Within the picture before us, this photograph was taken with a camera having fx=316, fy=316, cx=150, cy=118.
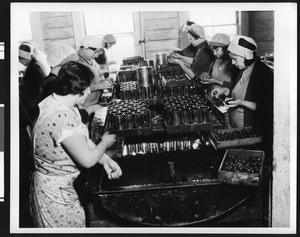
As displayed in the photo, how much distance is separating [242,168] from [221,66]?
6.46ft

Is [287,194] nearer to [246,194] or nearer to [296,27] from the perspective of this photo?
[246,194]

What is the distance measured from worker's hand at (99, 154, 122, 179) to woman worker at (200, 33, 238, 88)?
1.91 metres

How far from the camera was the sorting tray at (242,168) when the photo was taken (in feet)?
6.30

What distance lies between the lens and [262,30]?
5.33m

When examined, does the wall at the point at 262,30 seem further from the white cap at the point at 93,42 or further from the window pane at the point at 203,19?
the white cap at the point at 93,42

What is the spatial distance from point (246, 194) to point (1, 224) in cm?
183

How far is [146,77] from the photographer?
3449mm

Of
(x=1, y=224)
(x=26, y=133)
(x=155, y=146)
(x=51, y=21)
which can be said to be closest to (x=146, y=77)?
(x=155, y=146)

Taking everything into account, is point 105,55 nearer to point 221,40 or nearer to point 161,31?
point 161,31

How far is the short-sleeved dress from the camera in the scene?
5.85ft

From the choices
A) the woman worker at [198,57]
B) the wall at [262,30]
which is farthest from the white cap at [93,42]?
the wall at [262,30]

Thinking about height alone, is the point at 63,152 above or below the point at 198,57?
below

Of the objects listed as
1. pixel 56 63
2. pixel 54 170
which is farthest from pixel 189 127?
pixel 56 63

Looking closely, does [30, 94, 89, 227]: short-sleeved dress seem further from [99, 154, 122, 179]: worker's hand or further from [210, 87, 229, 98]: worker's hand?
[210, 87, 229, 98]: worker's hand
